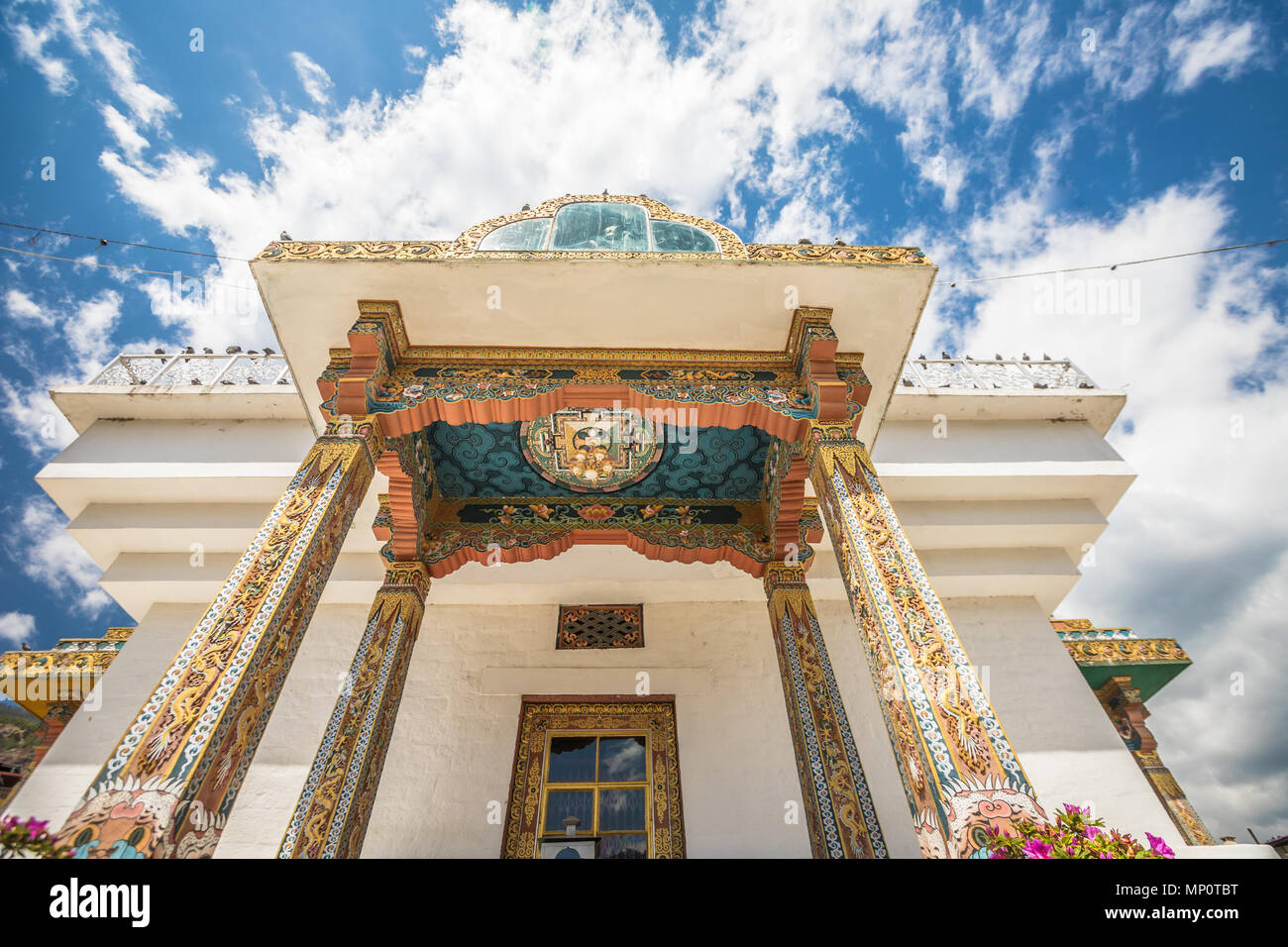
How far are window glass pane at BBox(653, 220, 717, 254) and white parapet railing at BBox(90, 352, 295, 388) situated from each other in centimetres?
441

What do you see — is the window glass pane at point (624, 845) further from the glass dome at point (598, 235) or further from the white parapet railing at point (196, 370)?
the white parapet railing at point (196, 370)

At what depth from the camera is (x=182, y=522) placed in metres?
6.99

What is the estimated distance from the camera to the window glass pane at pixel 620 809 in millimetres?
5926

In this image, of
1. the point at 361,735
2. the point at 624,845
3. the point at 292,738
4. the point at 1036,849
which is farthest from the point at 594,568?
the point at 1036,849

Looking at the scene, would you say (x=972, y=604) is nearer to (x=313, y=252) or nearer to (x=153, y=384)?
(x=313, y=252)

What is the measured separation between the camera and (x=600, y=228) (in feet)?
17.6

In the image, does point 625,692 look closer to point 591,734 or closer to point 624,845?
point 591,734

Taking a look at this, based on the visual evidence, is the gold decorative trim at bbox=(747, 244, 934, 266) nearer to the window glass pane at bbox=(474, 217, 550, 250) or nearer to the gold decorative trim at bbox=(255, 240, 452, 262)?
the window glass pane at bbox=(474, 217, 550, 250)

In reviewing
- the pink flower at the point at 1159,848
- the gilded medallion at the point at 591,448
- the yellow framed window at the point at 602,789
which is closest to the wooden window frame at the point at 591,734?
the yellow framed window at the point at 602,789

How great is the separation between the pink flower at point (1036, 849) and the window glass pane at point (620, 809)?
4.22m

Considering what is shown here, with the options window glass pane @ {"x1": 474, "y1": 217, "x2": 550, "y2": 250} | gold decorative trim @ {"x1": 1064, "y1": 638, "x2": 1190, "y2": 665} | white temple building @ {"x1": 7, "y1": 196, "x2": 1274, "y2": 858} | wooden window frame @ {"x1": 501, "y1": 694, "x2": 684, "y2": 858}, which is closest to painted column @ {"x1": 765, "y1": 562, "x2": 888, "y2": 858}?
white temple building @ {"x1": 7, "y1": 196, "x2": 1274, "y2": 858}

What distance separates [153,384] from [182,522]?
1518mm

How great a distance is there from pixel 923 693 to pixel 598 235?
158 inches
